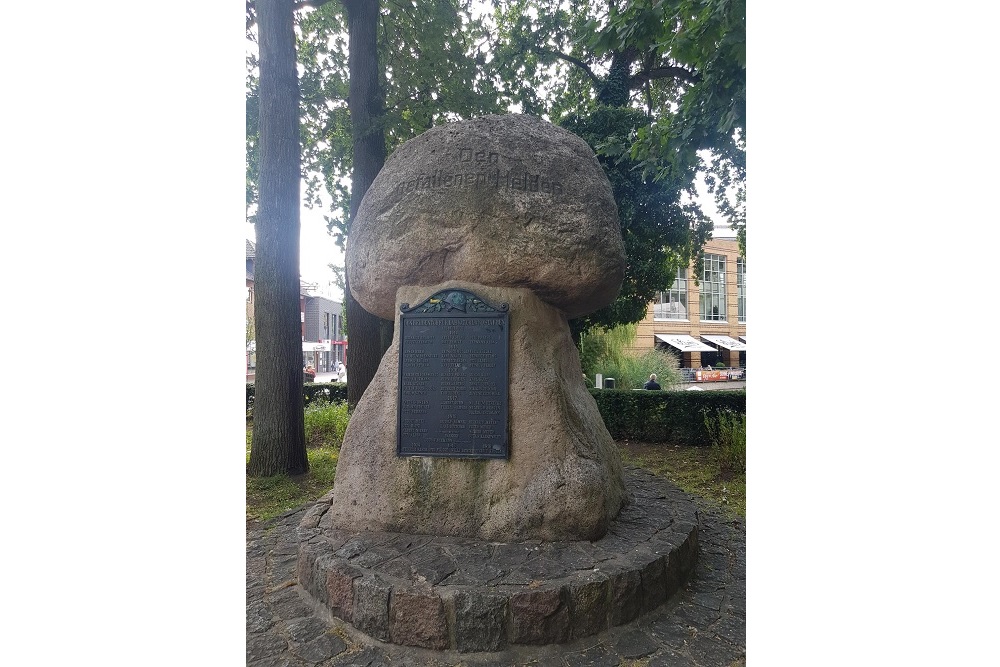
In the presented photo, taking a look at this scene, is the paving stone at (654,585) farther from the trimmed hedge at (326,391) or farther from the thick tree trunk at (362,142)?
the trimmed hedge at (326,391)

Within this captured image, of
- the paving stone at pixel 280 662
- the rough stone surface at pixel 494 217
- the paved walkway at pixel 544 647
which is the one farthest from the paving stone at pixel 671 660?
the rough stone surface at pixel 494 217

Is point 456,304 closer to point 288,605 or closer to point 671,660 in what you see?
point 288,605

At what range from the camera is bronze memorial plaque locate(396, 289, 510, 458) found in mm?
3160

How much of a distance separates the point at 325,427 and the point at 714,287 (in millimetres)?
10330

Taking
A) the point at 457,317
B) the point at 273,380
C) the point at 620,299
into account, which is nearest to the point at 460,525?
the point at 457,317

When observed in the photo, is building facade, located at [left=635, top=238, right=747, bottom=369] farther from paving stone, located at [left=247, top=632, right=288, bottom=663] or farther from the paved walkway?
paving stone, located at [left=247, top=632, right=288, bottom=663]

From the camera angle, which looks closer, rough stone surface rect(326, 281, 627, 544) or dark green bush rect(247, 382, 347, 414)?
rough stone surface rect(326, 281, 627, 544)

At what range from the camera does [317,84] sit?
26.6 ft

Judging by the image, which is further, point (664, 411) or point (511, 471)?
point (664, 411)

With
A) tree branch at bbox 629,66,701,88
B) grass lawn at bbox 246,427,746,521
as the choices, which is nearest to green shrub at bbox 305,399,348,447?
grass lawn at bbox 246,427,746,521

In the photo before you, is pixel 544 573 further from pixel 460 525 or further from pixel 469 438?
pixel 469 438

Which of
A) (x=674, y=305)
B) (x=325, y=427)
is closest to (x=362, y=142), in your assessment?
(x=325, y=427)

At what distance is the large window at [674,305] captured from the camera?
57.3 feet

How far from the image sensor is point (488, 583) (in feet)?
8.23
